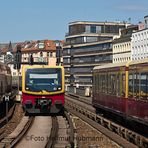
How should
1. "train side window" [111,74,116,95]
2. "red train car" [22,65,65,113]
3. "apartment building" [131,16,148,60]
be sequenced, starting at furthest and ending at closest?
"apartment building" [131,16,148,60] < "red train car" [22,65,65,113] < "train side window" [111,74,116,95]

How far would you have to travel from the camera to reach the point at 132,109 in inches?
872

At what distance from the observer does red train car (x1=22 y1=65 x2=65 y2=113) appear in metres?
34.8

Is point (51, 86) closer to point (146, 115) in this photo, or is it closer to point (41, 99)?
point (41, 99)

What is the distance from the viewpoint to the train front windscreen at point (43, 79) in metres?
34.8

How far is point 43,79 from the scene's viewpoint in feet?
115

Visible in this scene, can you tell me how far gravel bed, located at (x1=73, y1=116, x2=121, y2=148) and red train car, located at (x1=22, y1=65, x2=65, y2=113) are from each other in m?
6.47

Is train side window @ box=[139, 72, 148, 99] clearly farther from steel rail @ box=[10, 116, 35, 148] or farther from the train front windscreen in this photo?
the train front windscreen

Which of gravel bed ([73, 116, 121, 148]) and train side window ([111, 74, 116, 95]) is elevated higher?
train side window ([111, 74, 116, 95])

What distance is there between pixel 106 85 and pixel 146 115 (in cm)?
1062

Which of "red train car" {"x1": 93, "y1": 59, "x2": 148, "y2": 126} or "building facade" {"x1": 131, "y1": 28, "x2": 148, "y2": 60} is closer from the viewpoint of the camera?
"red train car" {"x1": 93, "y1": 59, "x2": 148, "y2": 126}

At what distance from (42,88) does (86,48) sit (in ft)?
465

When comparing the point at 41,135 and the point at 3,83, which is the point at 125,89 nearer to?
the point at 41,135

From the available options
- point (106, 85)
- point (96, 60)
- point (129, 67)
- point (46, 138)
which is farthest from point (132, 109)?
point (96, 60)

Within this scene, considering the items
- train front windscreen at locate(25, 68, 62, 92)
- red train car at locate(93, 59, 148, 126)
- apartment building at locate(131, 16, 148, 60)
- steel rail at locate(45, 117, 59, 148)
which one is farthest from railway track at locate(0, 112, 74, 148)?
apartment building at locate(131, 16, 148, 60)
